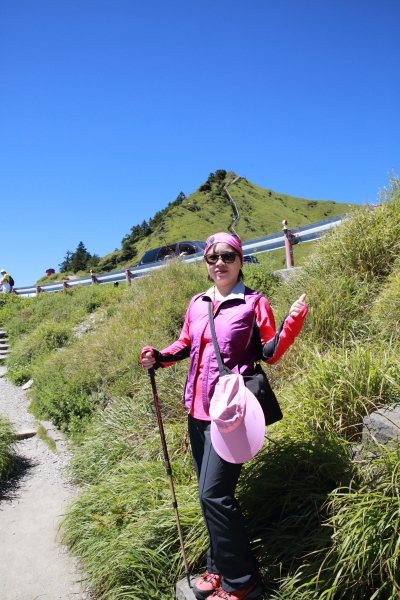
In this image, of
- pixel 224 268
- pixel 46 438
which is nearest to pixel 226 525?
pixel 224 268

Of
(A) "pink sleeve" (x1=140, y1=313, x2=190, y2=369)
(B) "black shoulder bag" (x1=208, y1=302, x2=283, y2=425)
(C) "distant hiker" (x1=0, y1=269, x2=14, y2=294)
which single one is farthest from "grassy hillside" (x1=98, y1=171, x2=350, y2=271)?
(B) "black shoulder bag" (x1=208, y1=302, x2=283, y2=425)

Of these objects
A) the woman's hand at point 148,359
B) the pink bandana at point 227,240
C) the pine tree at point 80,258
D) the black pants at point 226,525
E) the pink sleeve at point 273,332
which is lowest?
the black pants at point 226,525

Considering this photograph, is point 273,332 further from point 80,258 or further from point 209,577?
point 80,258

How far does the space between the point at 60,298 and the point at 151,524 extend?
46.0ft

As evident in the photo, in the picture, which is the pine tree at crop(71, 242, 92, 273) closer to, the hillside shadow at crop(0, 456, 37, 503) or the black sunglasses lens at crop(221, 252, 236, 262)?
the hillside shadow at crop(0, 456, 37, 503)

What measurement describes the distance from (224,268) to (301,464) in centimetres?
138

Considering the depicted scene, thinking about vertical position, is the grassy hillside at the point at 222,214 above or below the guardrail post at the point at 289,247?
above

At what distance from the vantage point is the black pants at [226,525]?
2.46 meters

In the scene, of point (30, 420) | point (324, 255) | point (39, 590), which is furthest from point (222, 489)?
point (30, 420)

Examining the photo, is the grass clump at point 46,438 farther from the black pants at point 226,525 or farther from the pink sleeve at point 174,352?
the black pants at point 226,525

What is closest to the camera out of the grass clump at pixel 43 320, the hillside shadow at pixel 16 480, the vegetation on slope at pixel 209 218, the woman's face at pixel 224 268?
the woman's face at pixel 224 268

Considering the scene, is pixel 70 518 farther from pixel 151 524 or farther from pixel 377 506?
pixel 377 506

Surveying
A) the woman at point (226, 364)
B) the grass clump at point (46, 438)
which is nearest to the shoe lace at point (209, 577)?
the woman at point (226, 364)

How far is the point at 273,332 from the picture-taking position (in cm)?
267
